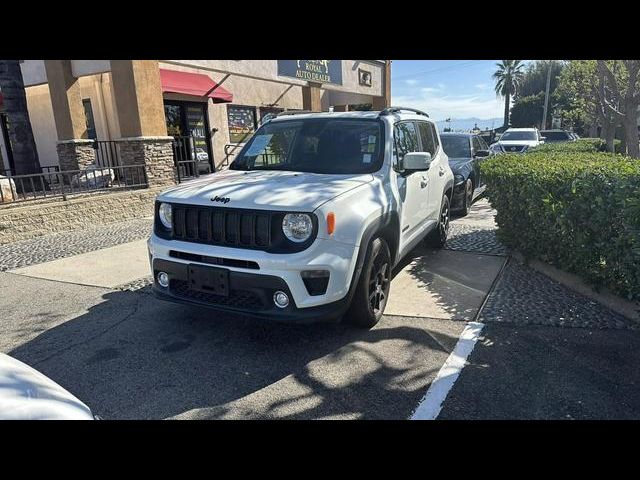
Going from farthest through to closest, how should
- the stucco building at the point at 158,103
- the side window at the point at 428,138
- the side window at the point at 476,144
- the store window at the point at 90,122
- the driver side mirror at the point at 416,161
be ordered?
the store window at the point at 90,122 → the side window at the point at 476,144 → the stucco building at the point at 158,103 → the side window at the point at 428,138 → the driver side mirror at the point at 416,161

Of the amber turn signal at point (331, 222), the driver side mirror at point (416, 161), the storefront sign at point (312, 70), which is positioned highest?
the storefront sign at point (312, 70)

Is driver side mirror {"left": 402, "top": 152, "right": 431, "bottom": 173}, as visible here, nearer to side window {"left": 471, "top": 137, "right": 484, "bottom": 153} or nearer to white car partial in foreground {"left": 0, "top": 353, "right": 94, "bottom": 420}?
white car partial in foreground {"left": 0, "top": 353, "right": 94, "bottom": 420}

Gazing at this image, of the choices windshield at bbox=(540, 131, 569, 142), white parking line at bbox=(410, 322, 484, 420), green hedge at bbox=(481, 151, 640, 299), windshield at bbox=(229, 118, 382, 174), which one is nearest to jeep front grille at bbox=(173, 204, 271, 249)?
windshield at bbox=(229, 118, 382, 174)

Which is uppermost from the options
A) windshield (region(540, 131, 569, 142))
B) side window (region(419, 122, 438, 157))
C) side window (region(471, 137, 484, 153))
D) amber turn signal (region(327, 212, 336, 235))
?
side window (region(419, 122, 438, 157))

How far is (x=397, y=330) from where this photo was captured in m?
3.93

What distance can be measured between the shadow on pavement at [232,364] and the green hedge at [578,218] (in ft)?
5.29

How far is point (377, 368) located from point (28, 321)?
3.58 m

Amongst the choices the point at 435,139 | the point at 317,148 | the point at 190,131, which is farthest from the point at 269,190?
the point at 190,131

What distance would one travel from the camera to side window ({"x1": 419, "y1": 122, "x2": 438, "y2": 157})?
561 centimetres

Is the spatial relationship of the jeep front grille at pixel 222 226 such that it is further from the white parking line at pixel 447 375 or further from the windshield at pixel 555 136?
the windshield at pixel 555 136

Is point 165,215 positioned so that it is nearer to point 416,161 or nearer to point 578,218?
point 416,161

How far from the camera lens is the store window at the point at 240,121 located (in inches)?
651

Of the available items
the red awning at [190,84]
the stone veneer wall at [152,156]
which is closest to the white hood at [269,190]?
the stone veneer wall at [152,156]

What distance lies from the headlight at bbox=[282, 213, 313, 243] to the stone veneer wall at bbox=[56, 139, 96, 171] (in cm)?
1063
